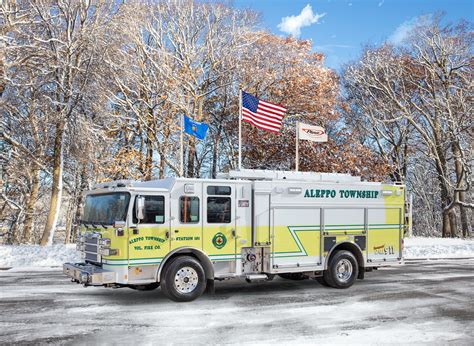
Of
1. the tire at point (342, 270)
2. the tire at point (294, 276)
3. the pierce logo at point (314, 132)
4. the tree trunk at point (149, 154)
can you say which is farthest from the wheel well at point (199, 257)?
the tree trunk at point (149, 154)

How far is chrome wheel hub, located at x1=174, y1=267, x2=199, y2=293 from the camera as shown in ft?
33.6

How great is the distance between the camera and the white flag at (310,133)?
1928 centimetres

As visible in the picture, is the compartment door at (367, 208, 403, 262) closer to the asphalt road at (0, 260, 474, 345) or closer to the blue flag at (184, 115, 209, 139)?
the asphalt road at (0, 260, 474, 345)

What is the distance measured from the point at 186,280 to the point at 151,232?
1.33 meters

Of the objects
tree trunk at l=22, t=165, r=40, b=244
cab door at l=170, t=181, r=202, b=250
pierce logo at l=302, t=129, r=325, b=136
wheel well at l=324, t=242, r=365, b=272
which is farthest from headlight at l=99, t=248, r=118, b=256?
tree trunk at l=22, t=165, r=40, b=244

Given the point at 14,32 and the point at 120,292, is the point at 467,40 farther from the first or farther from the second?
the point at 120,292

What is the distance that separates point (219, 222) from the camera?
10.8 meters

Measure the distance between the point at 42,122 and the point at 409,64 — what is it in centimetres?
2611

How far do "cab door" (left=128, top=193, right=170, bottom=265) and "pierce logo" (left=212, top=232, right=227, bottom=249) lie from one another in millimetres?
1098

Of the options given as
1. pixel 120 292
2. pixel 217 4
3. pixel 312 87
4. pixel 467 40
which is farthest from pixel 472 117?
pixel 120 292

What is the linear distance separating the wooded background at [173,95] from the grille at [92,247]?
13.3m

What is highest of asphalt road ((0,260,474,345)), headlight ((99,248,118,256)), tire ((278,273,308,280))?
headlight ((99,248,118,256))

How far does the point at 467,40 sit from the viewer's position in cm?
3300

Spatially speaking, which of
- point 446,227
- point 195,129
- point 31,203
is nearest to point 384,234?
point 195,129
